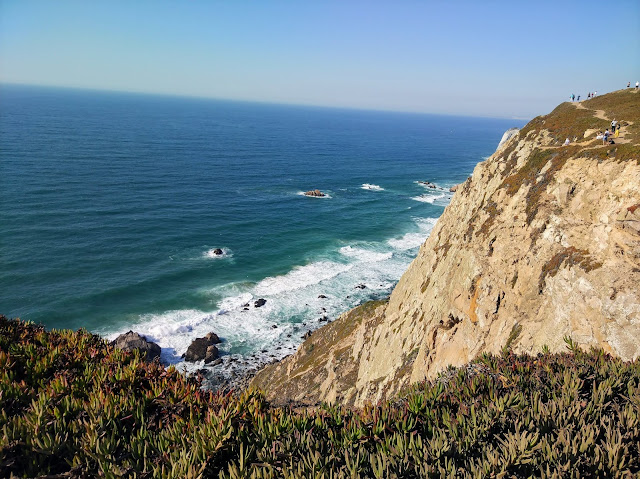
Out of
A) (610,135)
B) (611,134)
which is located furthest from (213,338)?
(611,134)

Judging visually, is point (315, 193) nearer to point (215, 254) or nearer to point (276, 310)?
point (215, 254)

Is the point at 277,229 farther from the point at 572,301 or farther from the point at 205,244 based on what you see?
the point at 572,301

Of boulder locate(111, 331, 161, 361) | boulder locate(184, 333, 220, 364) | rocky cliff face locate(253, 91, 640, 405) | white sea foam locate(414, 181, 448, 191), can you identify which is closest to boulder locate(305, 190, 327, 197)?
white sea foam locate(414, 181, 448, 191)

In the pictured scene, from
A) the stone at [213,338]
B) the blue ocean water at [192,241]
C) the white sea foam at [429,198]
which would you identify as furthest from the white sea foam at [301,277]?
the white sea foam at [429,198]

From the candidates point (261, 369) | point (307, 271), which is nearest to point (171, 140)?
point (307, 271)

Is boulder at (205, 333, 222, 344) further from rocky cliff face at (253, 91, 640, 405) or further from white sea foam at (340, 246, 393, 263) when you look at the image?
white sea foam at (340, 246, 393, 263)

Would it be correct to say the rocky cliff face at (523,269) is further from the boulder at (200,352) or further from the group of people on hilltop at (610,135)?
the boulder at (200,352)
